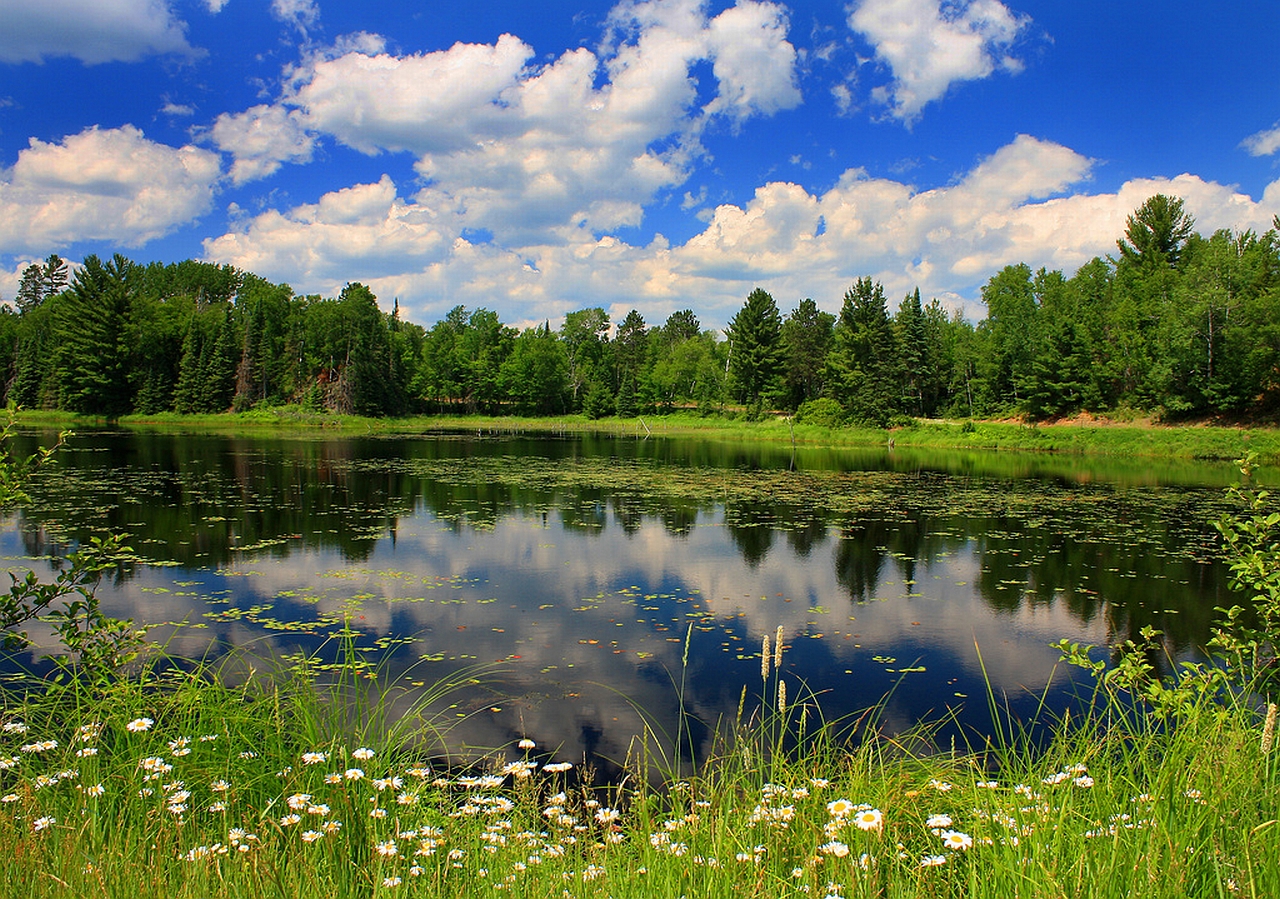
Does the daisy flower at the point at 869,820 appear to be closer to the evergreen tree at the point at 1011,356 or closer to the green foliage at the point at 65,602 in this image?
the green foliage at the point at 65,602

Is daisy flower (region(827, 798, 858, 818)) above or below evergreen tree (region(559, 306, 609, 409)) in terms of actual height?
below

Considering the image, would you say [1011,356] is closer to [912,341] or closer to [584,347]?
[912,341]

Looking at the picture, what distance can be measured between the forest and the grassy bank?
219cm

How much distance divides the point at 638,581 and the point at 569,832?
8.19 m

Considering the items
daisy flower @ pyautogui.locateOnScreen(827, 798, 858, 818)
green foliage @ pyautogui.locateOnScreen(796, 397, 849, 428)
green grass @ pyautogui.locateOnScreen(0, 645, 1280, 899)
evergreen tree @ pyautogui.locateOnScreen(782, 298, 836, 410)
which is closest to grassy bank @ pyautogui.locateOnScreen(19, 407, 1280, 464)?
green foliage @ pyautogui.locateOnScreen(796, 397, 849, 428)

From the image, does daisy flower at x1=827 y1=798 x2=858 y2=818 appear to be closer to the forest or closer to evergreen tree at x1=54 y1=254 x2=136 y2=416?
A: the forest

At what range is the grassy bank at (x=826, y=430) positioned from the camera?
132 feet

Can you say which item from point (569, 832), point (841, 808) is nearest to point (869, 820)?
point (841, 808)

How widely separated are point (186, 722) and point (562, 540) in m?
11.1

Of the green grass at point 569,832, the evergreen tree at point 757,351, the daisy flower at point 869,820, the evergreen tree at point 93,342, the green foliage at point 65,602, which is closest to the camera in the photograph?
the daisy flower at point 869,820

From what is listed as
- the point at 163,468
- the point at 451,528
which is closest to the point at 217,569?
the point at 451,528

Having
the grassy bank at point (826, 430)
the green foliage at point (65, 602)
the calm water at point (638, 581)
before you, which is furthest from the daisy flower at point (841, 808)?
the grassy bank at point (826, 430)

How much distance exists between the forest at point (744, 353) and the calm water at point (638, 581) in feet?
83.0

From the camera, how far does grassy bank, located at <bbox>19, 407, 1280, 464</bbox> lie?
4032 cm
